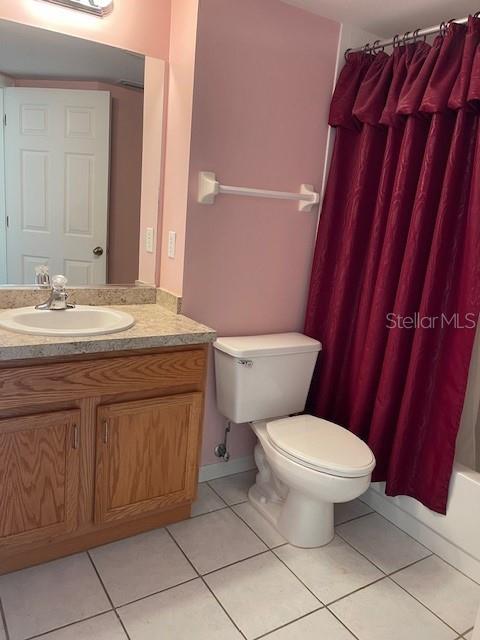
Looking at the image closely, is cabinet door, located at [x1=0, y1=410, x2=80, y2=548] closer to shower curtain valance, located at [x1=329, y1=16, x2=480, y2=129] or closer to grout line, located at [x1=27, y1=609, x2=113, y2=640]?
grout line, located at [x1=27, y1=609, x2=113, y2=640]

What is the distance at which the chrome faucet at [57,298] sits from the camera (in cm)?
180

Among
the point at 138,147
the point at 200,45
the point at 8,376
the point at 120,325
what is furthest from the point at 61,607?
the point at 200,45

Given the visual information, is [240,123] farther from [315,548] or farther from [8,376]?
[315,548]

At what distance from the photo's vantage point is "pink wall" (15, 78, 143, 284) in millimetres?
1972

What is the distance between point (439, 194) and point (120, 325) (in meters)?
1.30

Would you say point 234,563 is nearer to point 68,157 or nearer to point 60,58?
point 68,157

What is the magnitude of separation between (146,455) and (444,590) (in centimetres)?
119

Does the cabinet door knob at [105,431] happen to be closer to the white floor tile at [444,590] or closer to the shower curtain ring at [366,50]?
the white floor tile at [444,590]

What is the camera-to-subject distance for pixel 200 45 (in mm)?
1813

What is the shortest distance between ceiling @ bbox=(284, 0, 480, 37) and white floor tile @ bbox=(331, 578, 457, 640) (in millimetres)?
2191

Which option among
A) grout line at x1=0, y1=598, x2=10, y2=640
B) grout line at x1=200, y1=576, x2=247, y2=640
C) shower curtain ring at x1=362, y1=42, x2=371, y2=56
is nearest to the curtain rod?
shower curtain ring at x1=362, y1=42, x2=371, y2=56

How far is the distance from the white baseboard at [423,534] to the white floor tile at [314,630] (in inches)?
23.6

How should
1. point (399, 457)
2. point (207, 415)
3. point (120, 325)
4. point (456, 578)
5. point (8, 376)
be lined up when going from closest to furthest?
point (8, 376) → point (120, 325) → point (456, 578) → point (399, 457) → point (207, 415)

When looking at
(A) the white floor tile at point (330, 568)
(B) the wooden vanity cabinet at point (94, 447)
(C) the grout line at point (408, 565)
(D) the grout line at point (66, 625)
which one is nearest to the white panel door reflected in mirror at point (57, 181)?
(B) the wooden vanity cabinet at point (94, 447)
